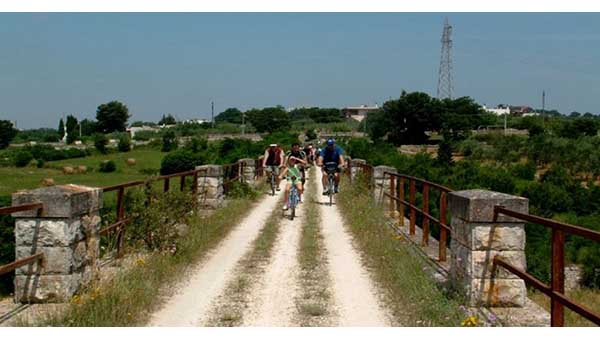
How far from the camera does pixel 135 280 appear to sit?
7039 millimetres

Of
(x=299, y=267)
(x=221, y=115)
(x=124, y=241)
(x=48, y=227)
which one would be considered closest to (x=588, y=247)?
(x=299, y=267)

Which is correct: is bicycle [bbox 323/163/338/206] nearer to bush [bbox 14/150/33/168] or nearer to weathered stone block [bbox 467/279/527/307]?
weathered stone block [bbox 467/279/527/307]

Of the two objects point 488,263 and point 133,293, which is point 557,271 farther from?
point 133,293

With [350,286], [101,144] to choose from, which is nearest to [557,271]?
[350,286]

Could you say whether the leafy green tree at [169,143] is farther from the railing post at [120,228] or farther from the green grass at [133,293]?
the green grass at [133,293]

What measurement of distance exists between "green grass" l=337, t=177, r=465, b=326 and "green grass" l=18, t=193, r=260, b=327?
97.0 inches

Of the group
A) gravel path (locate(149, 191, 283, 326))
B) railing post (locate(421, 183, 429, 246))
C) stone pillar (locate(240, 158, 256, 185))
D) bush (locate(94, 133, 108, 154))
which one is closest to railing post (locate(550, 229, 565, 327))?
gravel path (locate(149, 191, 283, 326))

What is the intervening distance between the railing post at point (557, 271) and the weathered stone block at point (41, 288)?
4.55 m

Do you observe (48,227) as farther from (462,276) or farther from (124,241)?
(462,276)

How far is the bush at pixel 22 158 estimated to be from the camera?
297ft

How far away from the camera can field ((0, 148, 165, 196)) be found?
64637mm

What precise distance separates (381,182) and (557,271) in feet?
35.1

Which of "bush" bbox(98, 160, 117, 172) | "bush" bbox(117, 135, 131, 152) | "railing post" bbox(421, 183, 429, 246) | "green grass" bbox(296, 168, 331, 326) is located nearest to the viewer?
"green grass" bbox(296, 168, 331, 326)

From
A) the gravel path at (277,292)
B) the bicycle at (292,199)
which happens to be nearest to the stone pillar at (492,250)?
the gravel path at (277,292)
